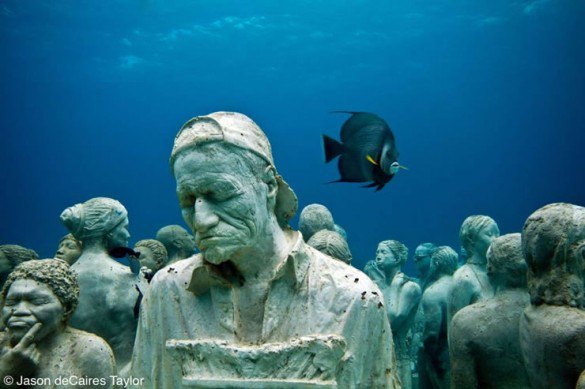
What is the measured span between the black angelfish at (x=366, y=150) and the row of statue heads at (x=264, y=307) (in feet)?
5.27

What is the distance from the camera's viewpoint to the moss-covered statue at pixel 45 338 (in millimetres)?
3164

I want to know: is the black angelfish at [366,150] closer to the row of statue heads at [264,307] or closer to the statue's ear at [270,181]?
the row of statue heads at [264,307]

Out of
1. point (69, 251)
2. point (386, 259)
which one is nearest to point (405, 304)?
point (386, 259)

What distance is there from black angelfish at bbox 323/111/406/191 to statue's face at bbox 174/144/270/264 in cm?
306

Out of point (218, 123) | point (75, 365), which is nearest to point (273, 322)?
point (218, 123)

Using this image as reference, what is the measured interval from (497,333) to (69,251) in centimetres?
455

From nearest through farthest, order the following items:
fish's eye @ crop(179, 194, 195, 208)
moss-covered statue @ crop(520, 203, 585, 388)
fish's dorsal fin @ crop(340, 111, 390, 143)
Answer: fish's eye @ crop(179, 194, 195, 208), moss-covered statue @ crop(520, 203, 585, 388), fish's dorsal fin @ crop(340, 111, 390, 143)

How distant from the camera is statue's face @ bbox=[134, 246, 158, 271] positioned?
19.2 ft

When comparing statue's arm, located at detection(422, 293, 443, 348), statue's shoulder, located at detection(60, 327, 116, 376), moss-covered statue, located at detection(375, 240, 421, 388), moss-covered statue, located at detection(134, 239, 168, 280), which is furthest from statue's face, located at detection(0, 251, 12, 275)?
statue's arm, located at detection(422, 293, 443, 348)

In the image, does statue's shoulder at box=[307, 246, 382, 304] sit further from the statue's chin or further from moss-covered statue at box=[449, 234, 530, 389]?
moss-covered statue at box=[449, 234, 530, 389]

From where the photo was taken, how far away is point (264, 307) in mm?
2566

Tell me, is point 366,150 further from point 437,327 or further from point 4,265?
point 4,265

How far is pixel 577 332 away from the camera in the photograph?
2.85m

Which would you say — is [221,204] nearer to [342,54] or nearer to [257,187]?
[257,187]
